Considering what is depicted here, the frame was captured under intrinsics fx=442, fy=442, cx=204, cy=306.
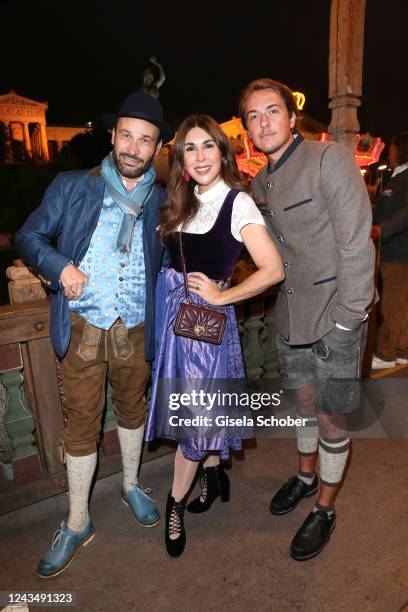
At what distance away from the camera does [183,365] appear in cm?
224

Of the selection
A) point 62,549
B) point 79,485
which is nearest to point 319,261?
point 79,485

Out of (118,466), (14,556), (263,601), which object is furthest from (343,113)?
(14,556)

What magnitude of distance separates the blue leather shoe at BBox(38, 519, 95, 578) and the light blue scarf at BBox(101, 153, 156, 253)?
1524mm

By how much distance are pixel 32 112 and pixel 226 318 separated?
249 feet

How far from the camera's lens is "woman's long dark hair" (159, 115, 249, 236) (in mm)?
2094

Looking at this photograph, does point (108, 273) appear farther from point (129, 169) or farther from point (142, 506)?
Answer: point (142, 506)

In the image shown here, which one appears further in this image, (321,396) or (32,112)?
(32,112)

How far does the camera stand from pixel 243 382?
243 centimetres

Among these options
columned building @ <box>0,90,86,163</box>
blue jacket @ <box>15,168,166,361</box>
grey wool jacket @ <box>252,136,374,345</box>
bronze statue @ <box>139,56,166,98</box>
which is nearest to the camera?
grey wool jacket @ <box>252,136,374,345</box>

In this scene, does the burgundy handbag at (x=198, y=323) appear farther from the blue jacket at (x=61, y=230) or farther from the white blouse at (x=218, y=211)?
the blue jacket at (x=61, y=230)

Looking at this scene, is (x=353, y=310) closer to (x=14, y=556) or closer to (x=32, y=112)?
(x=14, y=556)

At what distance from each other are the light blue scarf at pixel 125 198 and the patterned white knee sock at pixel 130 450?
3.56 ft

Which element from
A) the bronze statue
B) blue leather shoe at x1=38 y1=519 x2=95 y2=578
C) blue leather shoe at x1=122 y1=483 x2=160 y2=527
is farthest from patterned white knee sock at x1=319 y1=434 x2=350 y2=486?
the bronze statue

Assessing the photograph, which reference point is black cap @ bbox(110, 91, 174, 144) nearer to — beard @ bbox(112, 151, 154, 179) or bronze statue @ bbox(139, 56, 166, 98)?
beard @ bbox(112, 151, 154, 179)
